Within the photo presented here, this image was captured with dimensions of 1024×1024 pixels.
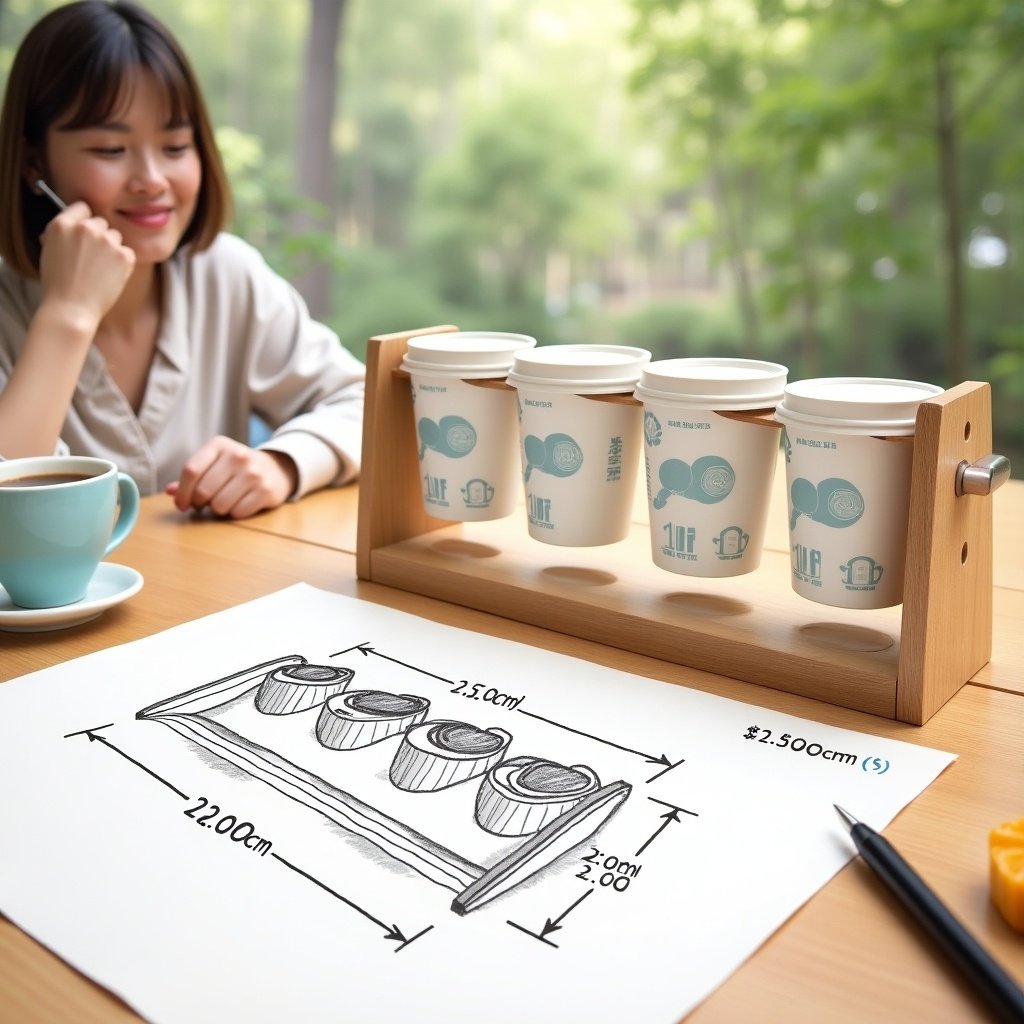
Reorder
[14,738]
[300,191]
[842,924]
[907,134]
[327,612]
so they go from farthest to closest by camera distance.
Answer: [300,191] → [907,134] → [327,612] → [14,738] → [842,924]

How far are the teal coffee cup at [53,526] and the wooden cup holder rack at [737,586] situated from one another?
22 centimetres

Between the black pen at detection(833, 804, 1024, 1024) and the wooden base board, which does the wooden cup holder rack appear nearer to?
the wooden base board

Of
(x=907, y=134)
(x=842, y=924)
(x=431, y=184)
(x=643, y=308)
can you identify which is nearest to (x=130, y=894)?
(x=842, y=924)

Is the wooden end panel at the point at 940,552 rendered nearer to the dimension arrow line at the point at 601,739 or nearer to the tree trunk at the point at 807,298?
the dimension arrow line at the point at 601,739

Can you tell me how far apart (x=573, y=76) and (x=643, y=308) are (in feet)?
3.42

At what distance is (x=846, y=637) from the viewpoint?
75 centimetres

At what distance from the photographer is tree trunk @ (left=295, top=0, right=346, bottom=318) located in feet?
14.3

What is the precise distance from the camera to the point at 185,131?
1425mm

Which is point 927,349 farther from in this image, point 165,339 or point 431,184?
point 165,339

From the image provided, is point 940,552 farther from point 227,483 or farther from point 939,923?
point 227,483

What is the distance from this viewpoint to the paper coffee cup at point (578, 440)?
81 cm

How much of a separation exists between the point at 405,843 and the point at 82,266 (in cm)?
98

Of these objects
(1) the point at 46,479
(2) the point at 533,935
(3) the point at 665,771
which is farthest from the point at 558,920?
(1) the point at 46,479

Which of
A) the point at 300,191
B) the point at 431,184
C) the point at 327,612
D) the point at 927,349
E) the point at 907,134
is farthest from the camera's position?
the point at 431,184
